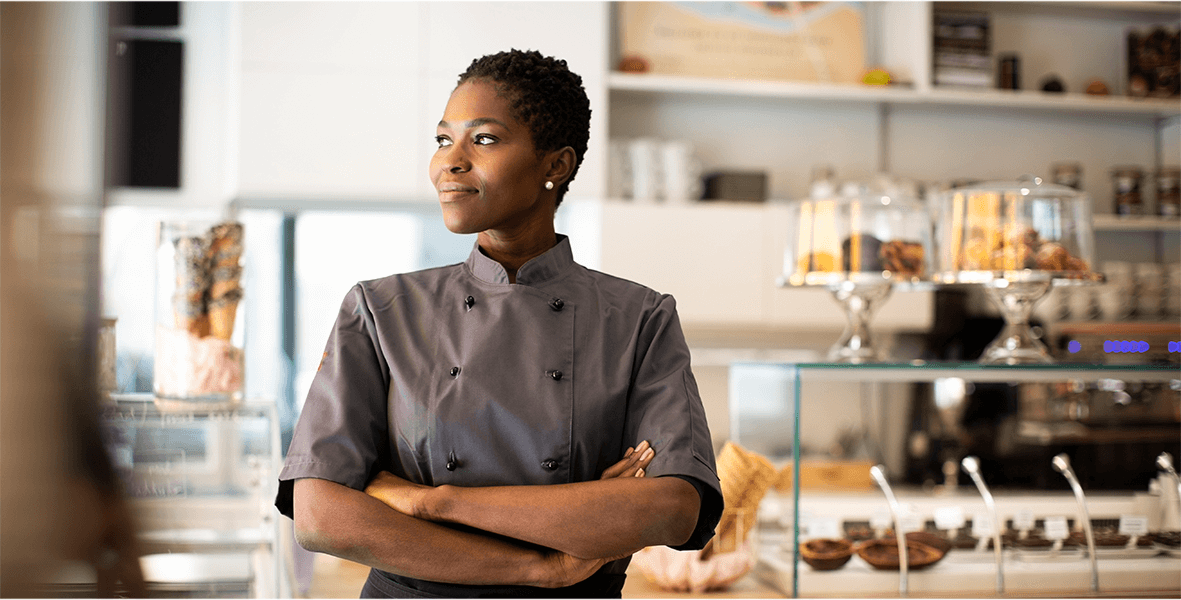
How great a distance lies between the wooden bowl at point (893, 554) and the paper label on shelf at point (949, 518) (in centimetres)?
5

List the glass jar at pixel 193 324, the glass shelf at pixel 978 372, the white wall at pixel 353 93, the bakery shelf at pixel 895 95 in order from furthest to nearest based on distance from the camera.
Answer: the bakery shelf at pixel 895 95 < the white wall at pixel 353 93 < the glass shelf at pixel 978 372 < the glass jar at pixel 193 324

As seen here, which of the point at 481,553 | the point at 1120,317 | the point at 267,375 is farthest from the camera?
the point at 1120,317

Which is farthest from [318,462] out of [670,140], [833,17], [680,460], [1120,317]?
[1120,317]

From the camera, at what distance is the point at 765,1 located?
317 cm

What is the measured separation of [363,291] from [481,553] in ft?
0.91

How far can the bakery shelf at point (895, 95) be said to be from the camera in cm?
297

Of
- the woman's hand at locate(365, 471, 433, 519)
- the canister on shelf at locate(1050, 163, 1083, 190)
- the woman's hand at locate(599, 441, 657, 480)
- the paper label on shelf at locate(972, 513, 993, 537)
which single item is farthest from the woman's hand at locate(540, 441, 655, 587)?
the canister on shelf at locate(1050, 163, 1083, 190)

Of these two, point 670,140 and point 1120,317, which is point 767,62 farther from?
point 1120,317

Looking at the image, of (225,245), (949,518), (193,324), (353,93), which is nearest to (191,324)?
(193,324)

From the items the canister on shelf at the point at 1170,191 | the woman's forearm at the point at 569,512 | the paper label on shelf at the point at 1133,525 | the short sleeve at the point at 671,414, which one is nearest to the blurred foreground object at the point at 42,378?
the woman's forearm at the point at 569,512

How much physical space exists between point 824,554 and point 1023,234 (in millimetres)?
661

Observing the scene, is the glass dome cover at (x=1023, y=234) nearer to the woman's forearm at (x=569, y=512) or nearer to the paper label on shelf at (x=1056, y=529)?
the paper label on shelf at (x=1056, y=529)

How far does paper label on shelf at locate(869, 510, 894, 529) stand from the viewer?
153cm

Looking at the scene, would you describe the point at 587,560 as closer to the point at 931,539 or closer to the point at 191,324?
the point at 191,324
